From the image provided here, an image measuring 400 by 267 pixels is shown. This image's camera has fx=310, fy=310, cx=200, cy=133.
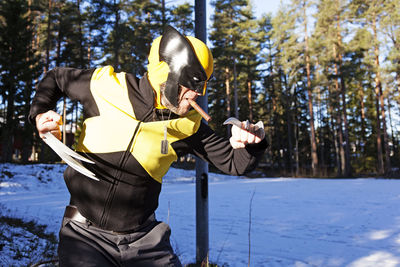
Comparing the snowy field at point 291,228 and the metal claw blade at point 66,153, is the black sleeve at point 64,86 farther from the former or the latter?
the snowy field at point 291,228

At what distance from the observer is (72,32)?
25344 mm

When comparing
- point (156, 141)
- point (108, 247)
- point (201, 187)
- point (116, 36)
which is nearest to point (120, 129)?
point (156, 141)

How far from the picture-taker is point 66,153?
56.6 inches

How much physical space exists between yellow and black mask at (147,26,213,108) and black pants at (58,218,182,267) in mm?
680

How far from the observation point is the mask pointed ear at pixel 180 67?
155 centimetres

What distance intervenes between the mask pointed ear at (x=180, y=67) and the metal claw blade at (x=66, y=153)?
0.52 m

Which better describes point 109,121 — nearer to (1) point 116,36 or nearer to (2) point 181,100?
(2) point 181,100

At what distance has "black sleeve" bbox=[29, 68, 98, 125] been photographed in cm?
161

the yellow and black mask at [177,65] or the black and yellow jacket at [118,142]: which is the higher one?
the yellow and black mask at [177,65]

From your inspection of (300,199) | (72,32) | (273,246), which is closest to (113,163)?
(273,246)

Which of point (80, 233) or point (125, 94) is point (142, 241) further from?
point (125, 94)

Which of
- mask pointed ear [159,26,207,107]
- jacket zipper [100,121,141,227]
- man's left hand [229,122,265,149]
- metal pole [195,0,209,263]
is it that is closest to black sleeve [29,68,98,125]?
jacket zipper [100,121,141,227]

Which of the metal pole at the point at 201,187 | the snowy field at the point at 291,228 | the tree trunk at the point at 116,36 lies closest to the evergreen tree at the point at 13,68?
the tree trunk at the point at 116,36

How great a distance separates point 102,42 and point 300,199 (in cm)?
1973
